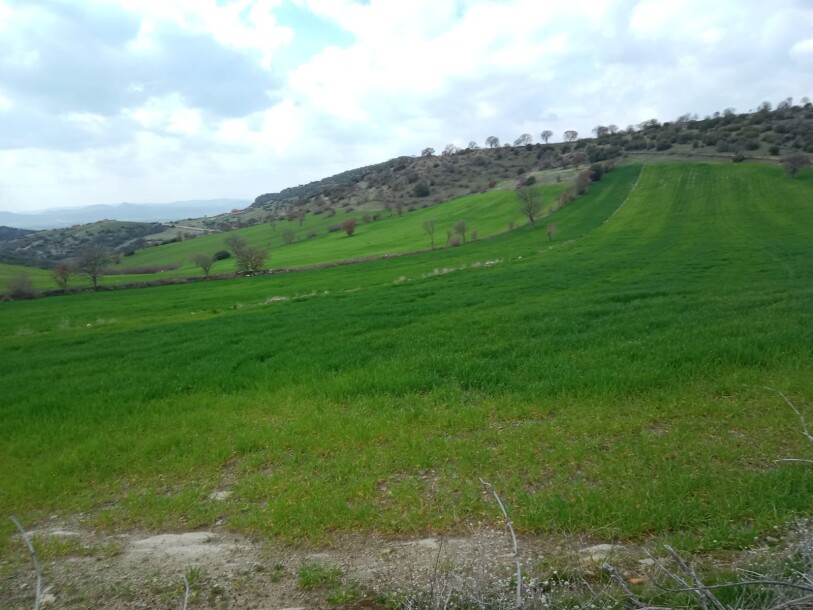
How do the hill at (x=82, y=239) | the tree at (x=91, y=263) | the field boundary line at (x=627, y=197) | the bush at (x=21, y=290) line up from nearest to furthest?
1. the bush at (x=21, y=290)
2. the tree at (x=91, y=263)
3. the field boundary line at (x=627, y=197)
4. the hill at (x=82, y=239)

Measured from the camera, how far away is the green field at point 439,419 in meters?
5.67

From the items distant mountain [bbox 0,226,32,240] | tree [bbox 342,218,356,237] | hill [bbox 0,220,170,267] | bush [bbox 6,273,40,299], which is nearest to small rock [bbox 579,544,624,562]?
bush [bbox 6,273,40,299]

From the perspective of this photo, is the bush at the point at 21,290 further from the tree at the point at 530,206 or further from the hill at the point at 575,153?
the hill at the point at 575,153

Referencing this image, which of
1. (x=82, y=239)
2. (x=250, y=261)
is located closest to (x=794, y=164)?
(x=250, y=261)

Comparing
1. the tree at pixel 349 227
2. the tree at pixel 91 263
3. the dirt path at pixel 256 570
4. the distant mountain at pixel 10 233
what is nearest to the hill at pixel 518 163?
the tree at pixel 349 227

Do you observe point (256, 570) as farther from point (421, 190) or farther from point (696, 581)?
point (421, 190)

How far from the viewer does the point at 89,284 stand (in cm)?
5153

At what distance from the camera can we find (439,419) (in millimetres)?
8234

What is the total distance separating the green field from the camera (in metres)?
5.67

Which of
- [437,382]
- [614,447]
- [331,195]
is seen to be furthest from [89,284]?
[331,195]

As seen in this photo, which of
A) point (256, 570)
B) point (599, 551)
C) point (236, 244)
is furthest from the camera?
point (236, 244)

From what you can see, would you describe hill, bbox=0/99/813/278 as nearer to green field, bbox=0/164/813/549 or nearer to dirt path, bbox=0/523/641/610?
green field, bbox=0/164/813/549

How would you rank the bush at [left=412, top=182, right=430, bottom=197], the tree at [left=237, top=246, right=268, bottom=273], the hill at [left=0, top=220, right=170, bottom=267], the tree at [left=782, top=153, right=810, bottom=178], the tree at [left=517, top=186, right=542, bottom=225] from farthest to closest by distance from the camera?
1. the bush at [left=412, top=182, right=430, bottom=197]
2. the hill at [left=0, top=220, right=170, bottom=267]
3. the tree at [left=517, top=186, right=542, bottom=225]
4. the tree at [left=782, top=153, right=810, bottom=178]
5. the tree at [left=237, top=246, right=268, bottom=273]

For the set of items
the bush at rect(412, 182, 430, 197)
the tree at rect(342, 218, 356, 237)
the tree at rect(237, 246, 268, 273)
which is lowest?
the tree at rect(237, 246, 268, 273)
